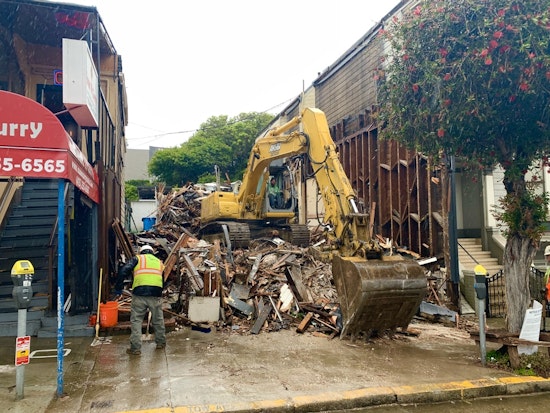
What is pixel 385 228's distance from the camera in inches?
613

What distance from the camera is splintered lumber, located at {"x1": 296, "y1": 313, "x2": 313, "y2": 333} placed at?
856 centimetres

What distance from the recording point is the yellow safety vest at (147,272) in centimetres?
746

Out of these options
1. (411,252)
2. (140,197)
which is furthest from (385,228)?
(140,197)

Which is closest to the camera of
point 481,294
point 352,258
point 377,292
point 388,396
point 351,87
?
point 388,396

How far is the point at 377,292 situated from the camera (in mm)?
7375

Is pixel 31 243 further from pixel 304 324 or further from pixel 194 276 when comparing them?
pixel 304 324

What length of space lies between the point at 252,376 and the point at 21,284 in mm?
3019

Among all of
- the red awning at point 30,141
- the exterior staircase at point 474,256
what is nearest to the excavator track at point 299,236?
the exterior staircase at point 474,256

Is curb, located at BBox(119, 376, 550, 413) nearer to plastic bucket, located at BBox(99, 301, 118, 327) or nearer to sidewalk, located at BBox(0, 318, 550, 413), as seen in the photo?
sidewalk, located at BBox(0, 318, 550, 413)

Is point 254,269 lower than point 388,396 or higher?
higher

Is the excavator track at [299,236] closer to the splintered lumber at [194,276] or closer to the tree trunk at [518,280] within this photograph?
the splintered lumber at [194,276]

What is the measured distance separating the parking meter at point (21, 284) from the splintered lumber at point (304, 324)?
490cm

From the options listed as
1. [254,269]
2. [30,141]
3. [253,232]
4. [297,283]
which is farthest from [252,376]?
[253,232]

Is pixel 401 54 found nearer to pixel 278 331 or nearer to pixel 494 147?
pixel 494 147
